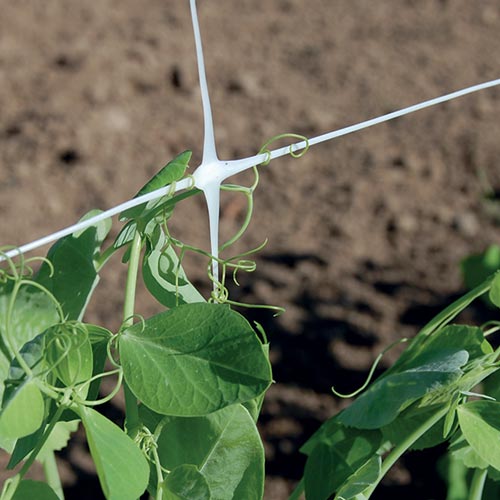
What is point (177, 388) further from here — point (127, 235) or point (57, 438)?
point (57, 438)

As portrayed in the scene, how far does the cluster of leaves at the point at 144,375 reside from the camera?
0.41m

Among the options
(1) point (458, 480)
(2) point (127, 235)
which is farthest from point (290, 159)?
(2) point (127, 235)

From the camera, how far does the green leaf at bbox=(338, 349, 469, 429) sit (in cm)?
45

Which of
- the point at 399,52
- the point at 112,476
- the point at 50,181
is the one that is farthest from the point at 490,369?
the point at 399,52

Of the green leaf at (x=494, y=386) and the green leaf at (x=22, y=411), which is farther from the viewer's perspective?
the green leaf at (x=494, y=386)

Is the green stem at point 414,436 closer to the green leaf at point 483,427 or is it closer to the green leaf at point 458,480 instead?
the green leaf at point 483,427

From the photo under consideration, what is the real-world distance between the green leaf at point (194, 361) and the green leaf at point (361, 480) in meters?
0.10

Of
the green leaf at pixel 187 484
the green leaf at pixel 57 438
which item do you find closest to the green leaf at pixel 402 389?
the green leaf at pixel 187 484

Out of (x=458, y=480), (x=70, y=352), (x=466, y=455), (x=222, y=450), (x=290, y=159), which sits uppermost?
(x=70, y=352)

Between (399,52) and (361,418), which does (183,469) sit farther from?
(399,52)

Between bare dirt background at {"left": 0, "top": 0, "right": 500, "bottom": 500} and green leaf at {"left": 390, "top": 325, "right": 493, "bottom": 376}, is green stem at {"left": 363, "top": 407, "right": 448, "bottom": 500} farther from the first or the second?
bare dirt background at {"left": 0, "top": 0, "right": 500, "bottom": 500}

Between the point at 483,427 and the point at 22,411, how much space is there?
0.26 metres

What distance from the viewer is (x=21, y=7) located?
251 cm

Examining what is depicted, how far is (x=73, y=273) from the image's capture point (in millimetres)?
506
